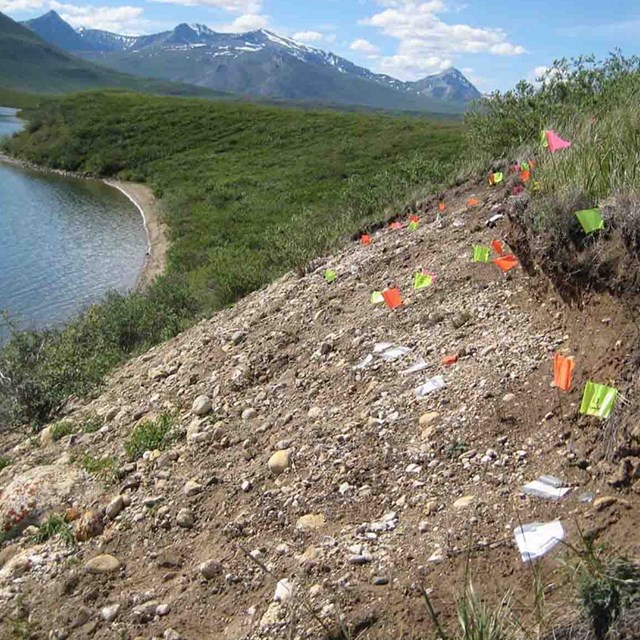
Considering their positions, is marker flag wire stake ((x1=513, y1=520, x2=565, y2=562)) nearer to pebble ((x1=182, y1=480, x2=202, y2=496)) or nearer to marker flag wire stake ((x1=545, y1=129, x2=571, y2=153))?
pebble ((x1=182, y1=480, x2=202, y2=496))

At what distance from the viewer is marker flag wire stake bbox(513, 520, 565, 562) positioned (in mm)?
3186

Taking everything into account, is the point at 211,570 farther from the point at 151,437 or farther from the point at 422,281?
the point at 422,281

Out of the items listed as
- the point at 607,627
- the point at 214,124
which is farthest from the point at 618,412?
the point at 214,124

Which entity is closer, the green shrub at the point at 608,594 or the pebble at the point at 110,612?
the green shrub at the point at 608,594

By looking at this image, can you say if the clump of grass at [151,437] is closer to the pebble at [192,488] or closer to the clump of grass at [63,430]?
the pebble at [192,488]

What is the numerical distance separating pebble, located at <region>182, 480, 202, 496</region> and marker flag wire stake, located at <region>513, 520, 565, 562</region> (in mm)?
2328

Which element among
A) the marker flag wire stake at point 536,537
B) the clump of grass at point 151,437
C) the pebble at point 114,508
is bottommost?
the pebble at point 114,508

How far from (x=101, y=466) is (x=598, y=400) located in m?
3.99

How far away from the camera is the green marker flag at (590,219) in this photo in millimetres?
4602

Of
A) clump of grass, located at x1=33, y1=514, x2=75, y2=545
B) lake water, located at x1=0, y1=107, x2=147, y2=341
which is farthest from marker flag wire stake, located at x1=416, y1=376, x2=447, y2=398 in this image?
lake water, located at x1=0, y1=107, x2=147, y2=341

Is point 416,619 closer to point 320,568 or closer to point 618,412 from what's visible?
point 320,568

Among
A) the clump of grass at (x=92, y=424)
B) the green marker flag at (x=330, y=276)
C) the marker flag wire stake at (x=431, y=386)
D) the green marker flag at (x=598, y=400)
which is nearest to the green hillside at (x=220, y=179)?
the green marker flag at (x=330, y=276)

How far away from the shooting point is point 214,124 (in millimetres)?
58969

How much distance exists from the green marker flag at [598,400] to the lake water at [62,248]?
13683 millimetres
